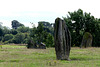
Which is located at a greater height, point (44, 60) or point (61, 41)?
point (61, 41)

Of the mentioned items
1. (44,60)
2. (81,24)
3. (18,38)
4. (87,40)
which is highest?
(81,24)

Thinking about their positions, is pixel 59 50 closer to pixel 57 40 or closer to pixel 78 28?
pixel 57 40

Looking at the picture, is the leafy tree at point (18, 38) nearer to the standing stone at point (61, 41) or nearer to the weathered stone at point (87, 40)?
the weathered stone at point (87, 40)

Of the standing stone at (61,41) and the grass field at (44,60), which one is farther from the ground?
the standing stone at (61,41)

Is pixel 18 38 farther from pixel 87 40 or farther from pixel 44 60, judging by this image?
pixel 44 60

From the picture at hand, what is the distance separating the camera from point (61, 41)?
858 inches

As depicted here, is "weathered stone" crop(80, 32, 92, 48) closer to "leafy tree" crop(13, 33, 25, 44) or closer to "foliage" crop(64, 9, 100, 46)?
"foliage" crop(64, 9, 100, 46)

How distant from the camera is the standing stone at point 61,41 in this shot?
71.7 feet

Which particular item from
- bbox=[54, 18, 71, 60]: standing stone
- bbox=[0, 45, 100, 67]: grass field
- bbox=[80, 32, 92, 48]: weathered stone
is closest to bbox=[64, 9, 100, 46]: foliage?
bbox=[80, 32, 92, 48]: weathered stone

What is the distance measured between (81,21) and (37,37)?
16.6 meters

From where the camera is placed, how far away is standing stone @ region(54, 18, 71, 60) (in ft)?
71.7

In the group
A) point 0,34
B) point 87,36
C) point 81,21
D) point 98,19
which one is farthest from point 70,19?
point 0,34

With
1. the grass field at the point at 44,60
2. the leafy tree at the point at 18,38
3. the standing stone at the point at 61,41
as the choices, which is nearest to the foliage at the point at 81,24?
the grass field at the point at 44,60

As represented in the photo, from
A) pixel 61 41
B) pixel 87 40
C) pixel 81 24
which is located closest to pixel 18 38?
pixel 81 24
